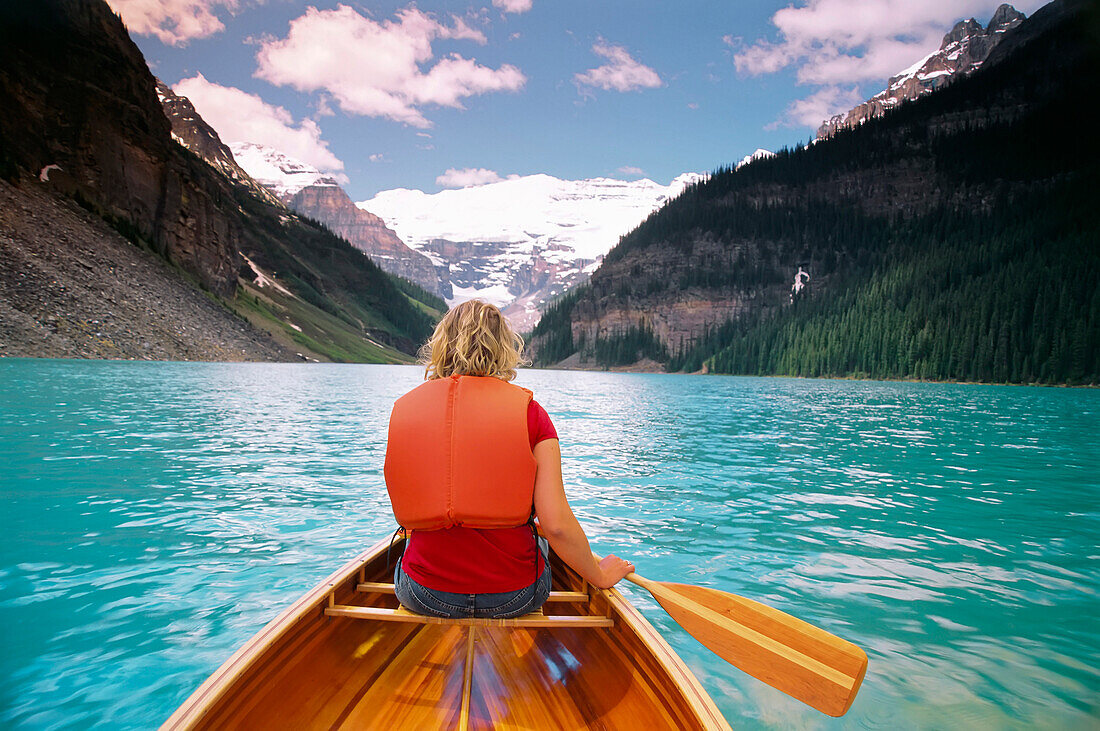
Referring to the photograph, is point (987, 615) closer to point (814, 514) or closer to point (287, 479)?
point (814, 514)

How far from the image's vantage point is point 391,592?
195 inches

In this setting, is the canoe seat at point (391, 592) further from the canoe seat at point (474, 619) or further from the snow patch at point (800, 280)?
the snow patch at point (800, 280)

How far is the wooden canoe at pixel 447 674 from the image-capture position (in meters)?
3.32

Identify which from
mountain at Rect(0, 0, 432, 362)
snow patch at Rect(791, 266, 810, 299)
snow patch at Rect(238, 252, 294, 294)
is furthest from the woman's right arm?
snow patch at Rect(791, 266, 810, 299)

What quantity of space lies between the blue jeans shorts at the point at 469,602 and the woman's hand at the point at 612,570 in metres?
0.51

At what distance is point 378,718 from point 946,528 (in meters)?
11.9

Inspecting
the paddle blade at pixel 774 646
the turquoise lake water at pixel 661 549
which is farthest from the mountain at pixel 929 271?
the paddle blade at pixel 774 646

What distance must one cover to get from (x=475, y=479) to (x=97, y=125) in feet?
348

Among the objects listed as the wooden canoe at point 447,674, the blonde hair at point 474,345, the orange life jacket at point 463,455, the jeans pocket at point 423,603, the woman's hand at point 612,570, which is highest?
the blonde hair at point 474,345

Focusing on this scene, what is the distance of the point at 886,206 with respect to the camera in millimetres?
191125

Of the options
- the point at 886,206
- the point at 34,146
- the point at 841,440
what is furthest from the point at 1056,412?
the point at 886,206

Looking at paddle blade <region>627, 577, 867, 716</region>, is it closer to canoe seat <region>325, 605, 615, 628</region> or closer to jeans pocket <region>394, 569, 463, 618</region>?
canoe seat <region>325, 605, 615, 628</region>

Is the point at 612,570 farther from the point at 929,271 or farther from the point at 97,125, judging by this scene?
the point at 929,271

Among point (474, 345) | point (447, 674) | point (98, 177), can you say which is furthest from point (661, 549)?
point (98, 177)
